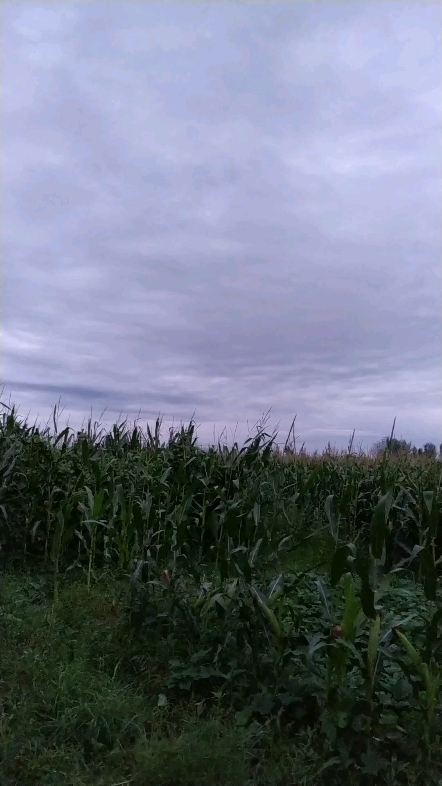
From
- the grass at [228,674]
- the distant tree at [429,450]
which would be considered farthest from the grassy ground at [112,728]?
the distant tree at [429,450]

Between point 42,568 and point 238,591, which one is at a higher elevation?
point 238,591

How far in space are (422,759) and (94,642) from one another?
2103 millimetres

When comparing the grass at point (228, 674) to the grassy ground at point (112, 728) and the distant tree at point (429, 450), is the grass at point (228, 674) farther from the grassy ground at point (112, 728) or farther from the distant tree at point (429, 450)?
the distant tree at point (429, 450)

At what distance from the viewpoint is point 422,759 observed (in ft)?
8.75

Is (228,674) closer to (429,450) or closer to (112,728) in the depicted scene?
(112,728)

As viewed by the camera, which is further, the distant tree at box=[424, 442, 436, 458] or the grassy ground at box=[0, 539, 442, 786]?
the distant tree at box=[424, 442, 436, 458]

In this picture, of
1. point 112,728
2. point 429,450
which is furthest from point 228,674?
point 429,450

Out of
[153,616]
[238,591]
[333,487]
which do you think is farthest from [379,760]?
[333,487]

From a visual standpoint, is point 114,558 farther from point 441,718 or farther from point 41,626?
point 441,718

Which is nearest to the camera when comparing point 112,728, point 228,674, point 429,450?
point 112,728

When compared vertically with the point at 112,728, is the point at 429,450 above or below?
above

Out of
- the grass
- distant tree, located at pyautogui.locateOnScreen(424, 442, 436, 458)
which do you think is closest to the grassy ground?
the grass

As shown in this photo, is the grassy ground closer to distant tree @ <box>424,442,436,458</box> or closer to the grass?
the grass

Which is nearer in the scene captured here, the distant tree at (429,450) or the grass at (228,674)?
the grass at (228,674)
